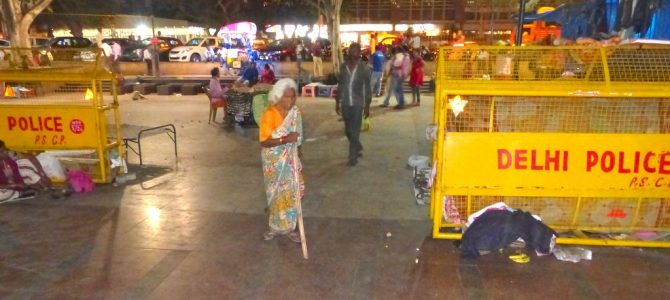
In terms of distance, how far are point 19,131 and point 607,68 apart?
7283mm

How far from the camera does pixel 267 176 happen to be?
474cm

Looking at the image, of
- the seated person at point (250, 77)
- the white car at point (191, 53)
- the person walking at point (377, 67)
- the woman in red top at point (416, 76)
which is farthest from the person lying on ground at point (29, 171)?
the white car at point (191, 53)

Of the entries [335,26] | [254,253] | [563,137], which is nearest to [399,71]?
[335,26]

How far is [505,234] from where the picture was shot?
4480 mm

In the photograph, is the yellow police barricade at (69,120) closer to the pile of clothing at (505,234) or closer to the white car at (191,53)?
the pile of clothing at (505,234)


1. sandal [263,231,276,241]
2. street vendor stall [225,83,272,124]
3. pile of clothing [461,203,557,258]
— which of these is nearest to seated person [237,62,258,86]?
street vendor stall [225,83,272,124]

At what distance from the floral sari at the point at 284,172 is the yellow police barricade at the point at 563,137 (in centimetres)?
133

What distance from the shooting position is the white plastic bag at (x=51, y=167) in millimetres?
6626

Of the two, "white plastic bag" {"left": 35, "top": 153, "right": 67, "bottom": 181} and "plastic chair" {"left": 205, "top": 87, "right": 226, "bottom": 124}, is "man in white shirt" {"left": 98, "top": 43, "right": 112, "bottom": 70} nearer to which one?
"white plastic bag" {"left": 35, "top": 153, "right": 67, "bottom": 181}

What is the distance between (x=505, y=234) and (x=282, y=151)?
7.03 ft

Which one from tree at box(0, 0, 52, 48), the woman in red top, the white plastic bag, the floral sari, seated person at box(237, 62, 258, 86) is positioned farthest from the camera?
tree at box(0, 0, 52, 48)

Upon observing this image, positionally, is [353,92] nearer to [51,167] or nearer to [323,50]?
[51,167]

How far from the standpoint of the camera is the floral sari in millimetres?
4654

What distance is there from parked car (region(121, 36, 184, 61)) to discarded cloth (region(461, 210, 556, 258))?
24235 mm
